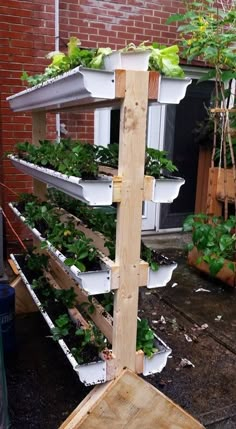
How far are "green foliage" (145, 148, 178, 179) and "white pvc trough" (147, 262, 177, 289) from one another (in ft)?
1.42

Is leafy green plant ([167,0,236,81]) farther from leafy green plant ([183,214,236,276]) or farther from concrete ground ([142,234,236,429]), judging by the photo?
concrete ground ([142,234,236,429])

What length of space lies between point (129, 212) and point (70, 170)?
1.22 ft

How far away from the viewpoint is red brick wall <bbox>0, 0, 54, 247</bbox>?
12.5ft

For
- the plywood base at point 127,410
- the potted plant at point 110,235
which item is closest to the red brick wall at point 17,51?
the potted plant at point 110,235

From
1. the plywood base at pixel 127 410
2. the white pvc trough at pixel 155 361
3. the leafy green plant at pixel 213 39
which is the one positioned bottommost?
the plywood base at pixel 127 410

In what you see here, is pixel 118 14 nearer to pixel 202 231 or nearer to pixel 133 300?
pixel 202 231

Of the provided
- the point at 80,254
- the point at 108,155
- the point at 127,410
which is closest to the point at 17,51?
the point at 108,155

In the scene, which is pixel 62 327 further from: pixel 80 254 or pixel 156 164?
pixel 156 164

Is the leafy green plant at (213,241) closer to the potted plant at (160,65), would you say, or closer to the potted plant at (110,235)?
the potted plant at (110,235)

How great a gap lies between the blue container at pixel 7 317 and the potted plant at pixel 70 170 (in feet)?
2.60

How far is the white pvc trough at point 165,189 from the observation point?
1.74 metres

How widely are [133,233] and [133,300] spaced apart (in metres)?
0.32

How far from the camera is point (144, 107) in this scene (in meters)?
1.67

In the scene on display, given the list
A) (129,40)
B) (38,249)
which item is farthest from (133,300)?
(129,40)
